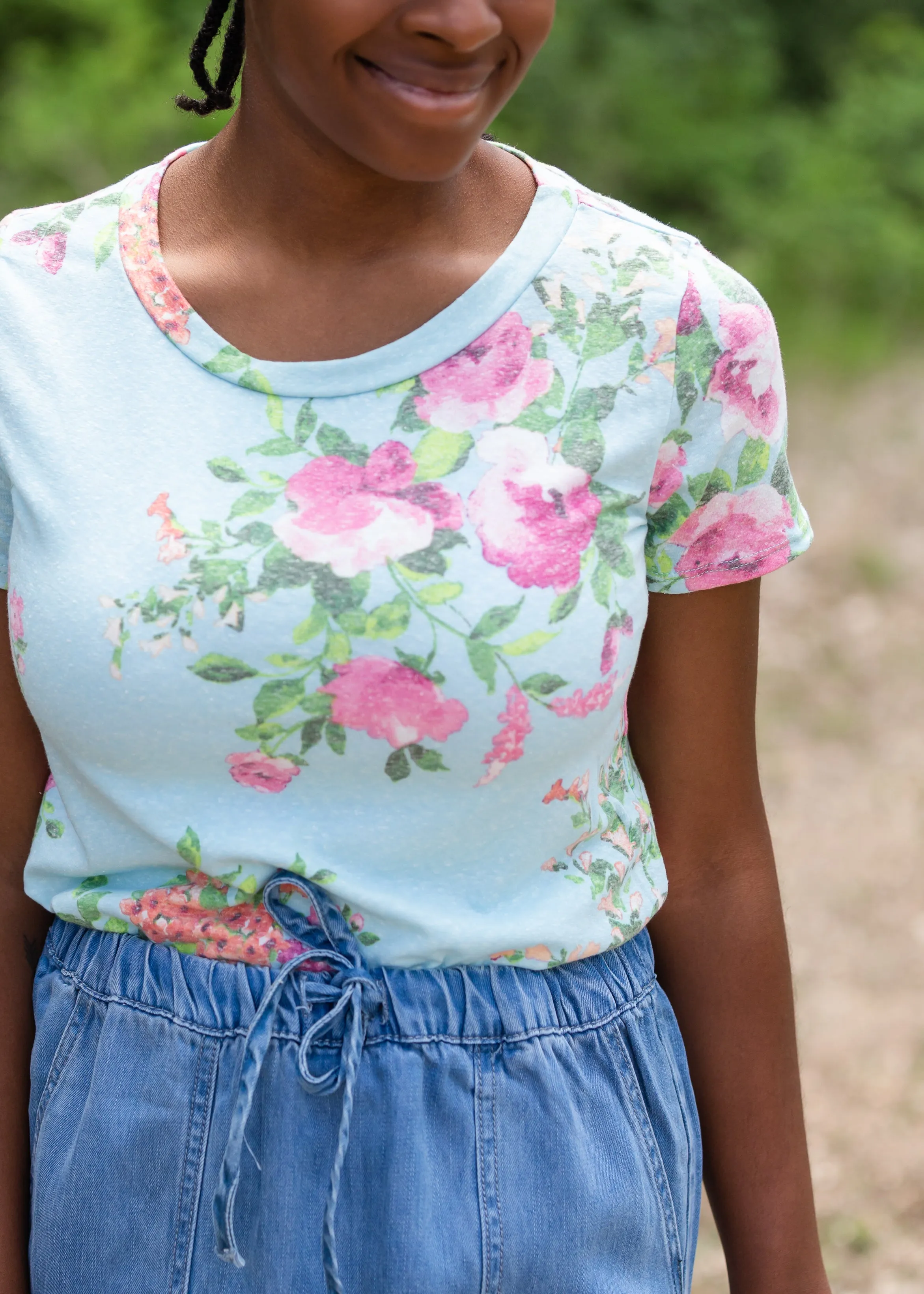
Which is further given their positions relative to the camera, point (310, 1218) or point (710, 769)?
point (710, 769)

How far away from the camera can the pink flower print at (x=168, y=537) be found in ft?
3.86

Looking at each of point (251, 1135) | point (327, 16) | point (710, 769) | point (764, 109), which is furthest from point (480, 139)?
point (764, 109)

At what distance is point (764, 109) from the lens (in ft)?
27.8

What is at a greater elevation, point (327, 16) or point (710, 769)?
point (327, 16)

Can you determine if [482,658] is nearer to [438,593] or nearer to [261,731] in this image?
[438,593]

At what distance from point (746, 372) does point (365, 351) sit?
0.98 feet

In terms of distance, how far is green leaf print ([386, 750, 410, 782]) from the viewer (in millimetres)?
1186

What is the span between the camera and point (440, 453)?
1.20 m

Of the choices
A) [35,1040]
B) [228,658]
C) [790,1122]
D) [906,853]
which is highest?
[228,658]

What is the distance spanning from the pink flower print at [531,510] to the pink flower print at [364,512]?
26 mm

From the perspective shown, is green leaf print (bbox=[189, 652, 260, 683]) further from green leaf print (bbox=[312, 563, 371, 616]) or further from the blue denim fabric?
the blue denim fabric

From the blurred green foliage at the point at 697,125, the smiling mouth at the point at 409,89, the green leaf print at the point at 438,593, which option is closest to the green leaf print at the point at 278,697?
the green leaf print at the point at 438,593

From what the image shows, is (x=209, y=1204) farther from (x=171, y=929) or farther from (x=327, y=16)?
(x=327, y=16)

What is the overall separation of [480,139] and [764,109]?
765cm
